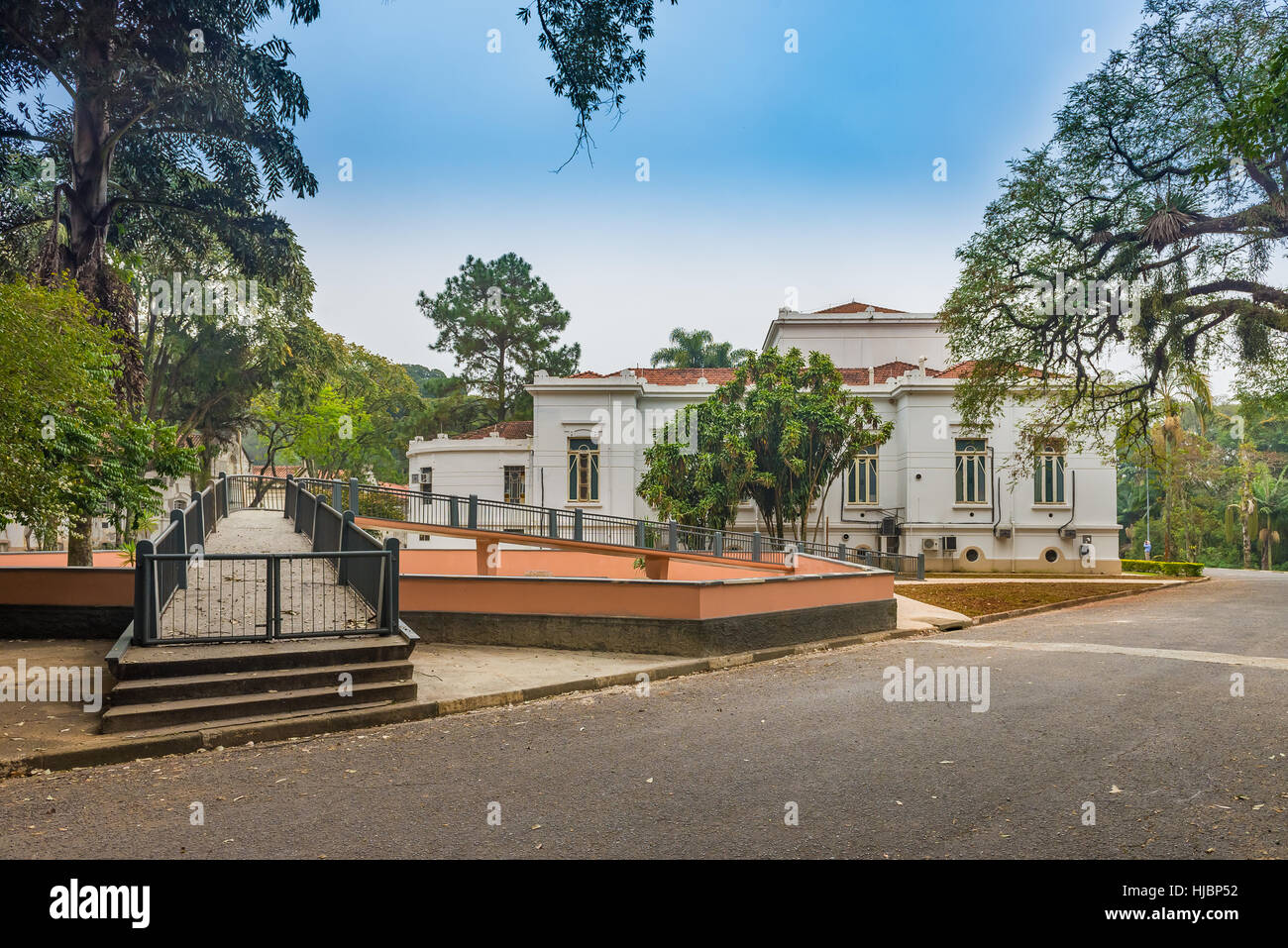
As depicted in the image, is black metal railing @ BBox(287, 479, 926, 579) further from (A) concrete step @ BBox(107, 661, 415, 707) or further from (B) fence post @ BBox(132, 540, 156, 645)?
(A) concrete step @ BBox(107, 661, 415, 707)

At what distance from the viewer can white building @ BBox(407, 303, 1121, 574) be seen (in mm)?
31984

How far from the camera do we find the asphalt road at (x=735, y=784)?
4.48m

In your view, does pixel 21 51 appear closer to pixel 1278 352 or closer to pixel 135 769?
pixel 135 769

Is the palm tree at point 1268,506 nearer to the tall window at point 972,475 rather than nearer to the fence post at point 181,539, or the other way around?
the tall window at point 972,475

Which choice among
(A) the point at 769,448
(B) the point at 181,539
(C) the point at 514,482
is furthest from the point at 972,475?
(B) the point at 181,539

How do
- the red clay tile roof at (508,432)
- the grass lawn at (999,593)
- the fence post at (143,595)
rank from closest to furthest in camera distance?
1. the fence post at (143,595)
2. the grass lawn at (999,593)
3. the red clay tile roof at (508,432)

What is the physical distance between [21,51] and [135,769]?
17.2 m

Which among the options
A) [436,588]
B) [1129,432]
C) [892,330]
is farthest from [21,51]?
[892,330]

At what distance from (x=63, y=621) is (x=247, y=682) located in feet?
19.0

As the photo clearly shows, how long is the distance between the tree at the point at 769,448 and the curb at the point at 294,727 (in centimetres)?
1652

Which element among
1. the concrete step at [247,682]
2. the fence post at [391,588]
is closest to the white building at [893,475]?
the fence post at [391,588]

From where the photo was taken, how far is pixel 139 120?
57.5 feet

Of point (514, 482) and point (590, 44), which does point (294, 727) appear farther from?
point (514, 482)

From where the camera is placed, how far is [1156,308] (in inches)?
731
